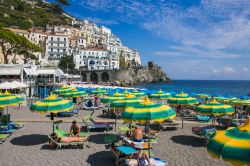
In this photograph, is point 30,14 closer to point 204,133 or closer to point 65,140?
point 65,140

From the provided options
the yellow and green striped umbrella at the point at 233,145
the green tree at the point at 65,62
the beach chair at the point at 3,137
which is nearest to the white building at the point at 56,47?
the green tree at the point at 65,62

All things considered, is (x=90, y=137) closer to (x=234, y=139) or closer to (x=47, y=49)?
(x=234, y=139)

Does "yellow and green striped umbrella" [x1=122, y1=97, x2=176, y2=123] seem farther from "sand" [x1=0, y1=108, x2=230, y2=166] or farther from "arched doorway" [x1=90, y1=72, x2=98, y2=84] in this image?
"arched doorway" [x1=90, y1=72, x2=98, y2=84]

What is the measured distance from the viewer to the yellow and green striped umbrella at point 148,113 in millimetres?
10594

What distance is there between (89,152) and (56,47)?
101 meters

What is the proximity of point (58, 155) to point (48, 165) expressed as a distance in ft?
3.96

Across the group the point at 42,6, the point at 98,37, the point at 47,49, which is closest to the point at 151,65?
the point at 98,37

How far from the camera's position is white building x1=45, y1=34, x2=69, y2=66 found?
4179 inches

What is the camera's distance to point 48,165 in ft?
32.9

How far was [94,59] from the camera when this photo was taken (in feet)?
390

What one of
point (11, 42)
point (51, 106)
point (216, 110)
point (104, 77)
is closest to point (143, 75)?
point (104, 77)

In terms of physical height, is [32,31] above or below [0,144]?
above

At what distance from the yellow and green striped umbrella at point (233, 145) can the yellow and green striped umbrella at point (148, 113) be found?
14.8ft

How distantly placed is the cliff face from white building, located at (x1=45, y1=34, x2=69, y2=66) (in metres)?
24.0
